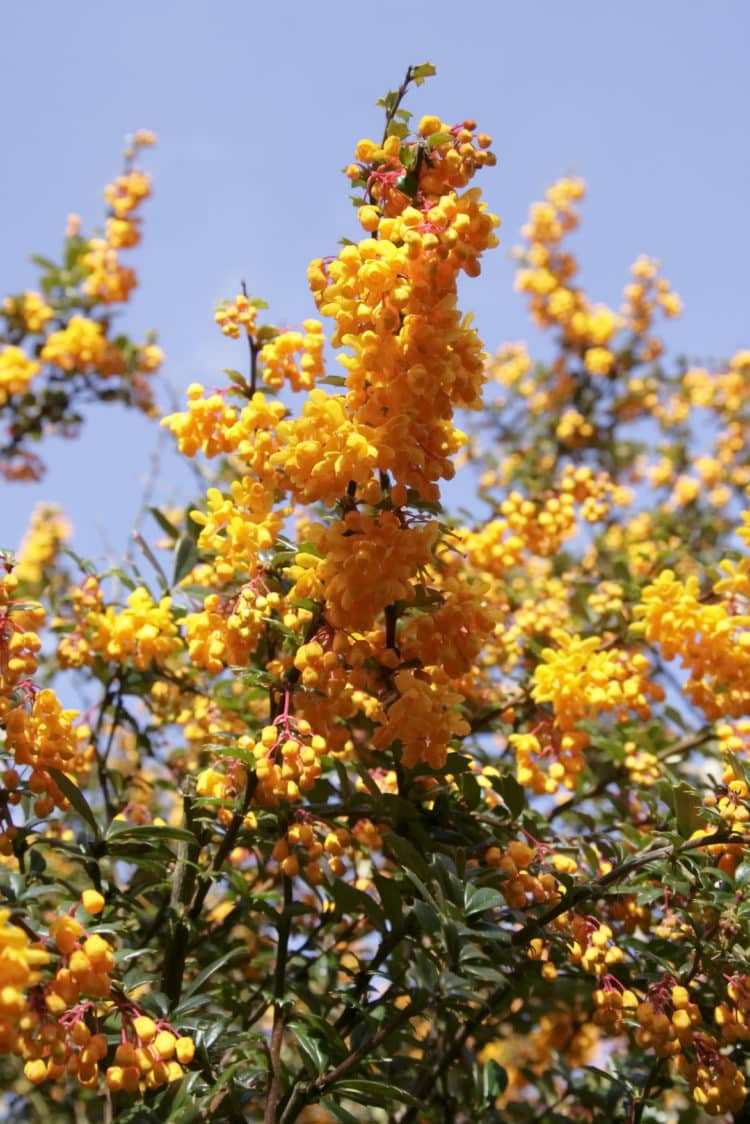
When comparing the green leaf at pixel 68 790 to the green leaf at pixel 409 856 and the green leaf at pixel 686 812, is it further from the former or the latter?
the green leaf at pixel 686 812

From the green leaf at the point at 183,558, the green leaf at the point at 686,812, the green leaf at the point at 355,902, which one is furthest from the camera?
the green leaf at the point at 183,558

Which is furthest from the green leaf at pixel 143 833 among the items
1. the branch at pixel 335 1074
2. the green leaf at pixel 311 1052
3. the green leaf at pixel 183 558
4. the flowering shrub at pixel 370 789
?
the green leaf at pixel 183 558

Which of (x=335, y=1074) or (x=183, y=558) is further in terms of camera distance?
(x=183, y=558)

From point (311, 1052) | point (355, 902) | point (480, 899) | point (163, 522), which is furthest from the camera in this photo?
point (163, 522)

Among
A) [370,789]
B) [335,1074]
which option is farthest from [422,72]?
[335,1074]

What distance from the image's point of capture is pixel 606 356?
7.88 metres

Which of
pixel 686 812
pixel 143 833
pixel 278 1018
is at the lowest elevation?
pixel 278 1018

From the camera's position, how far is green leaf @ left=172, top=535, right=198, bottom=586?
326cm

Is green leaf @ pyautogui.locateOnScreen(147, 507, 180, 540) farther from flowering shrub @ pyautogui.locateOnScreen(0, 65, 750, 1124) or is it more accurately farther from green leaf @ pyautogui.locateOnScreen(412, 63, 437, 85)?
green leaf @ pyautogui.locateOnScreen(412, 63, 437, 85)

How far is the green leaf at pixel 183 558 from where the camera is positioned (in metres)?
Answer: 3.26

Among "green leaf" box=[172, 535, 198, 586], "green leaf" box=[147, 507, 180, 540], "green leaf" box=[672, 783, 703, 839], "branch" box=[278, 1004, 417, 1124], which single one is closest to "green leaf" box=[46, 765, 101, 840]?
"branch" box=[278, 1004, 417, 1124]

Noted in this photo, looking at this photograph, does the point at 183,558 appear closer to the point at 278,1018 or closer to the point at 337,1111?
the point at 278,1018

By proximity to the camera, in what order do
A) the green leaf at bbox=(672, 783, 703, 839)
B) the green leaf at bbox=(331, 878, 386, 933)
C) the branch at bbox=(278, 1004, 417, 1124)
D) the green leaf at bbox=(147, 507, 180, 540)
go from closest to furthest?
1. the branch at bbox=(278, 1004, 417, 1124)
2. the green leaf at bbox=(331, 878, 386, 933)
3. the green leaf at bbox=(672, 783, 703, 839)
4. the green leaf at bbox=(147, 507, 180, 540)

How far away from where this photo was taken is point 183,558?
3293 mm
